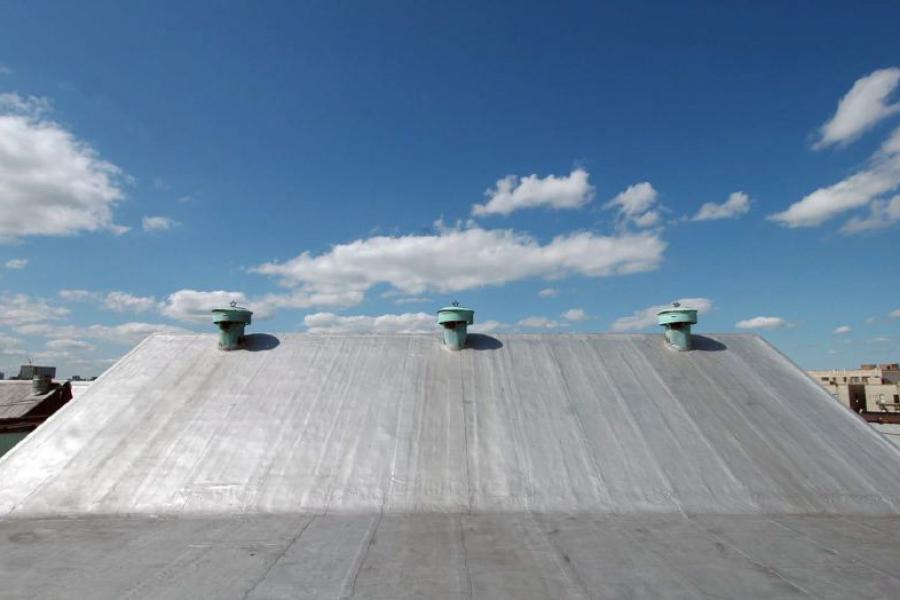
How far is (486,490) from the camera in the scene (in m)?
11.5

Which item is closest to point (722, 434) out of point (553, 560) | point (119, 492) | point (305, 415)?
point (553, 560)

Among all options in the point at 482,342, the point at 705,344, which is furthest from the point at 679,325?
the point at 482,342

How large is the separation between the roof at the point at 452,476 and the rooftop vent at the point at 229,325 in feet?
1.47

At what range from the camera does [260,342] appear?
17312 mm

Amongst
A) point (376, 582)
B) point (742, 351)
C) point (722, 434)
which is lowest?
point (376, 582)

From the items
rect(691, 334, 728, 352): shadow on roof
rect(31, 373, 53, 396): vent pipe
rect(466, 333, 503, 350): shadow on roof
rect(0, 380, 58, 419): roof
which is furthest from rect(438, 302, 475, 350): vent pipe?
rect(31, 373, 53, 396): vent pipe

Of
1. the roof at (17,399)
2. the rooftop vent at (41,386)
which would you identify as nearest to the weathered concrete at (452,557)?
the roof at (17,399)

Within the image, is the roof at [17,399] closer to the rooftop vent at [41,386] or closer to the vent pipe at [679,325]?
the rooftop vent at [41,386]

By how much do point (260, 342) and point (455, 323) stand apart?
6.82 m

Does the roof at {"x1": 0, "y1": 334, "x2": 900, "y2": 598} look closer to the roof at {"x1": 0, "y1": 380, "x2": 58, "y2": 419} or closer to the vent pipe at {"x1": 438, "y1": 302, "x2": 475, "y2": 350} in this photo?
the vent pipe at {"x1": 438, "y1": 302, "x2": 475, "y2": 350}

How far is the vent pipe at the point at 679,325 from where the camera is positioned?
16844 mm

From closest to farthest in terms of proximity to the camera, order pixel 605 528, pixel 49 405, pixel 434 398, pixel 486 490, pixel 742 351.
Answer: pixel 605 528
pixel 486 490
pixel 434 398
pixel 742 351
pixel 49 405

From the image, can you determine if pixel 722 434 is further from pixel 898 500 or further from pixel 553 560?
pixel 553 560

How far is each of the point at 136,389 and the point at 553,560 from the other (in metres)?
13.4
